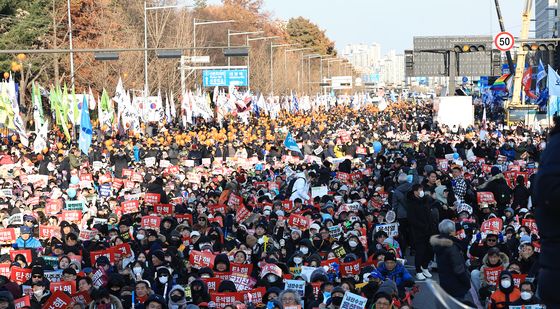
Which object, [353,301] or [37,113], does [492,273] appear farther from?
[37,113]

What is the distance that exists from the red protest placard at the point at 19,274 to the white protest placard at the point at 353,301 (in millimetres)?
4583

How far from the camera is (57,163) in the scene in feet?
99.9

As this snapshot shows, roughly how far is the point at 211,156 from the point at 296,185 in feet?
46.7

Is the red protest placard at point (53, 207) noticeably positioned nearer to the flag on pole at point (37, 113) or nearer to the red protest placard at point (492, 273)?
the red protest placard at point (492, 273)

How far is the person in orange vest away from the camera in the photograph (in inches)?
395

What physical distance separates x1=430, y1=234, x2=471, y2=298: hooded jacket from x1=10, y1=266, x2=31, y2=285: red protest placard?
4685 millimetres

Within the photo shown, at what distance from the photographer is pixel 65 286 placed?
1148cm

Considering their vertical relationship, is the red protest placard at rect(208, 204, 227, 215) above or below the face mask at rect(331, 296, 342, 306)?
below

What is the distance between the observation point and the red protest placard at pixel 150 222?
647 inches

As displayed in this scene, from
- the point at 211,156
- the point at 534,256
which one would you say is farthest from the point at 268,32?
the point at 534,256

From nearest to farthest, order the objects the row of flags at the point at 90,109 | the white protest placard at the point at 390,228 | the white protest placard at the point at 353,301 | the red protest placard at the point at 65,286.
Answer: the white protest placard at the point at 353,301, the red protest placard at the point at 65,286, the white protest placard at the point at 390,228, the row of flags at the point at 90,109

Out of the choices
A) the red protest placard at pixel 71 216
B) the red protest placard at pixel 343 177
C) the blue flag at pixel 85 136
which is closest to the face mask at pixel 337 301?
the red protest placard at pixel 71 216

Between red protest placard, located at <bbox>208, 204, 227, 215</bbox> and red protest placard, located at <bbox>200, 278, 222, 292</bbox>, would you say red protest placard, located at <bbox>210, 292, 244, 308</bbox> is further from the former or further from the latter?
red protest placard, located at <bbox>208, 204, 227, 215</bbox>

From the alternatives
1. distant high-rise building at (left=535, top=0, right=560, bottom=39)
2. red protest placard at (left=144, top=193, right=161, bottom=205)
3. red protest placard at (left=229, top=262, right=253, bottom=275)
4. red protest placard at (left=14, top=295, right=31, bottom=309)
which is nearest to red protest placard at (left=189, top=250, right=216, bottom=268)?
red protest placard at (left=229, top=262, right=253, bottom=275)
